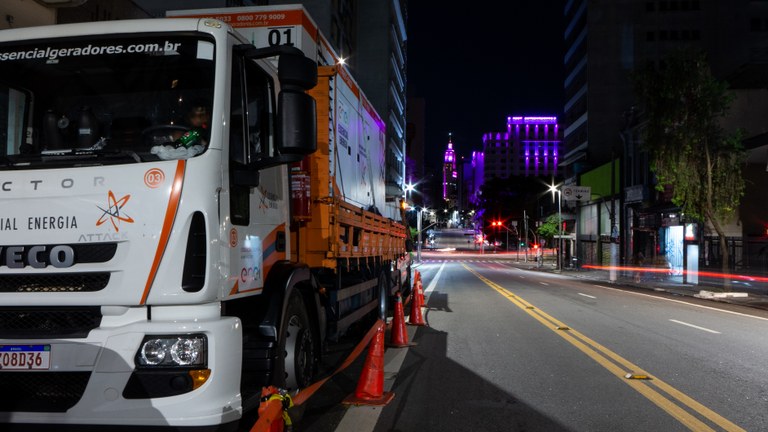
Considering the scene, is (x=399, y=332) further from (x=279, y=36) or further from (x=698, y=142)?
(x=698, y=142)

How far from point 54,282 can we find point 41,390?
0.65m

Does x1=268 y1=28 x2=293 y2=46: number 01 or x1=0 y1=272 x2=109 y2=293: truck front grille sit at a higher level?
x1=268 y1=28 x2=293 y2=46: number 01

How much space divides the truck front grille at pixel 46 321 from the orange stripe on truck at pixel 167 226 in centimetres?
38

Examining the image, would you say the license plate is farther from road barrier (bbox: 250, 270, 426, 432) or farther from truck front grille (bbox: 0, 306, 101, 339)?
road barrier (bbox: 250, 270, 426, 432)

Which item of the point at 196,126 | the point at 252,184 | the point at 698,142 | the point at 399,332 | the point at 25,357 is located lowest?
the point at 399,332

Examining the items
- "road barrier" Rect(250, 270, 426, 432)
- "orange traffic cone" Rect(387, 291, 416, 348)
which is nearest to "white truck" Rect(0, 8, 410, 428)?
"road barrier" Rect(250, 270, 426, 432)

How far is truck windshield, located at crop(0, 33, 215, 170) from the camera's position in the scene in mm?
4156

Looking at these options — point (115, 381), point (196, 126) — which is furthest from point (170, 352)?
point (196, 126)

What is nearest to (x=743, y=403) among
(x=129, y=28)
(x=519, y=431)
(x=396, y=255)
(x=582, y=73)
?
(x=519, y=431)

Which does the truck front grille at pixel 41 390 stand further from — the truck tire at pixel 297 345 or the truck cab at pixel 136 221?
the truck tire at pixel 297 345

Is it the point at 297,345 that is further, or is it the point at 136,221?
the point at 297,345

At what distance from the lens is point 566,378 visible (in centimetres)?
757

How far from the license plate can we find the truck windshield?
1.14m

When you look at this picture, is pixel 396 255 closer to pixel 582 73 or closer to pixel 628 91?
pixel 628 91
